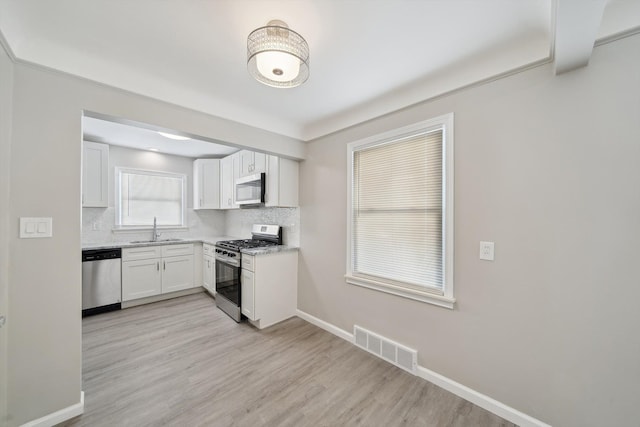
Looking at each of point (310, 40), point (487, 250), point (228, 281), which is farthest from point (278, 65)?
point (228, 281)

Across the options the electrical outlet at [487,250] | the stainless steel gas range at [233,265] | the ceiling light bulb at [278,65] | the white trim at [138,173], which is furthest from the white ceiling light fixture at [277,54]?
the white trim at [138,173]

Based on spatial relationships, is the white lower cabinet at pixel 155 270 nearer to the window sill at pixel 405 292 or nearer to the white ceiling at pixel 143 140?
the white ceiling at pixel 143 140

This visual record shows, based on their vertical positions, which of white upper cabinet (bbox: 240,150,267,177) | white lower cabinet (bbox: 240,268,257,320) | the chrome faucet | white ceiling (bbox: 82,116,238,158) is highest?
white ceiling (bbox: 82,116,238,158)

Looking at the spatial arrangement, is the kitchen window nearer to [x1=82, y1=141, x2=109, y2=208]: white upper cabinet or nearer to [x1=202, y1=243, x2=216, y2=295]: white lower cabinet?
[x1=82, y1=141, x2=109, y2=208]: white upper cabinet

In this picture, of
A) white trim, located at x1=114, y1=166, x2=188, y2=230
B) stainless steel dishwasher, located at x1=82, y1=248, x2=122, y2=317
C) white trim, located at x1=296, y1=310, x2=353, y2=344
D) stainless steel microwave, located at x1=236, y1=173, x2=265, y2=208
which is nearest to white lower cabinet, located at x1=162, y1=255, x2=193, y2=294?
stainless steel dishwasher, located at x1=82, y1=248, x2=122, y2=317

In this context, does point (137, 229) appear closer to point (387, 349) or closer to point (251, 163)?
point (251, 163)

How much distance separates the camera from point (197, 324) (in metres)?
3.01

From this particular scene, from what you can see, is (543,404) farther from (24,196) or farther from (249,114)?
(24,196)

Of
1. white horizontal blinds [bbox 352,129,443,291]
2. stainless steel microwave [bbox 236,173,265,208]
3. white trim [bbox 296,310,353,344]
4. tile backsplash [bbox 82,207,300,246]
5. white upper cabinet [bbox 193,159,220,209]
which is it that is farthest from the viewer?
white upper cabinet [bbox 193,159,220,209]

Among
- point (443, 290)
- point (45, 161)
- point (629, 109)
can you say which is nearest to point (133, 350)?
point (45, 161)

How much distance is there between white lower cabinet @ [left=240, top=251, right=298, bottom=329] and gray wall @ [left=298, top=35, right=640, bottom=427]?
1.72 m

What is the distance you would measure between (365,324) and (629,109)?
97.8 inches

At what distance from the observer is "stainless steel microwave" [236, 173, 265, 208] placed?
3354 mm

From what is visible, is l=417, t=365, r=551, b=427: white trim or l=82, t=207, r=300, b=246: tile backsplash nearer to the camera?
l=417, t=365, r=551, b=427: white trim
